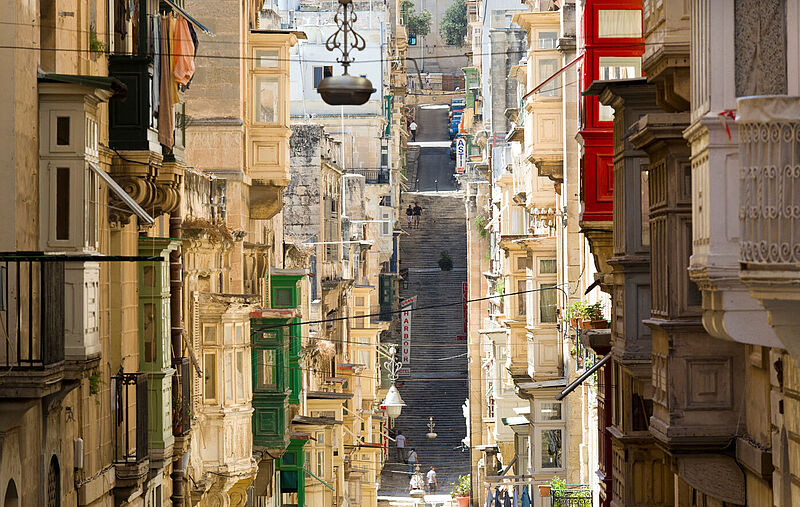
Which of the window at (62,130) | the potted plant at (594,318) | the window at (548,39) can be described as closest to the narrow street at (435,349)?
the window at (548,39)

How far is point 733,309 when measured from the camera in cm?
1019

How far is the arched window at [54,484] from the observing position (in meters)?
14.5

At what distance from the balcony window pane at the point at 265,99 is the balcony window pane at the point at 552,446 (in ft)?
28.2

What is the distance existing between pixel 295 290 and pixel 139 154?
1755 cm

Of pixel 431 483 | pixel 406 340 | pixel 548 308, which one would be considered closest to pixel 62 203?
pixel 548 308

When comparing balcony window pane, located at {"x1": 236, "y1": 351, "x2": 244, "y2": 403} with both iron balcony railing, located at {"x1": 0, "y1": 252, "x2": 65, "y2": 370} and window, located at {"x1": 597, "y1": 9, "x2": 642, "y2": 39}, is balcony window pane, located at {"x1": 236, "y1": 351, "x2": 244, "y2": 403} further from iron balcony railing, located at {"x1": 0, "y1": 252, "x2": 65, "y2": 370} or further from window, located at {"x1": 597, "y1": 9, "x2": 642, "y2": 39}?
iron balcony railing, located at {"x1": 0, "y1": 252, "x2": 65, "y2": 370}

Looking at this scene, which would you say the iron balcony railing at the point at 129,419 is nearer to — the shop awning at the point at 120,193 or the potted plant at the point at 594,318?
the shop awning at the point at 120,193

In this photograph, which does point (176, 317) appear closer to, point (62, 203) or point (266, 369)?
point (266, 369)

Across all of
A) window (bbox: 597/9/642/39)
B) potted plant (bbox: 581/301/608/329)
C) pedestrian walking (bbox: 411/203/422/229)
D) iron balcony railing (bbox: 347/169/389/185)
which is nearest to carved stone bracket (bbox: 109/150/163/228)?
window (bbox: 597/9/642/39)

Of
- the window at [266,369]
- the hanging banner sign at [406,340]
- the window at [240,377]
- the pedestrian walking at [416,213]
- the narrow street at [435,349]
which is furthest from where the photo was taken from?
the pedestrian walking at [416,213]

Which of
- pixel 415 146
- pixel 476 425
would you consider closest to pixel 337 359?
pixel 476 425

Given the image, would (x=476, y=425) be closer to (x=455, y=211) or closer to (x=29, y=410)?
(x=455, y=211)

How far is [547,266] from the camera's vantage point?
34.1m

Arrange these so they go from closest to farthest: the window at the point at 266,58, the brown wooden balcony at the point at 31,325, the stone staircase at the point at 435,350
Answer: the brown wooden balcony at the point at 31,325
the window at the point at 266,58
the stone staircase at the point at 435,350
